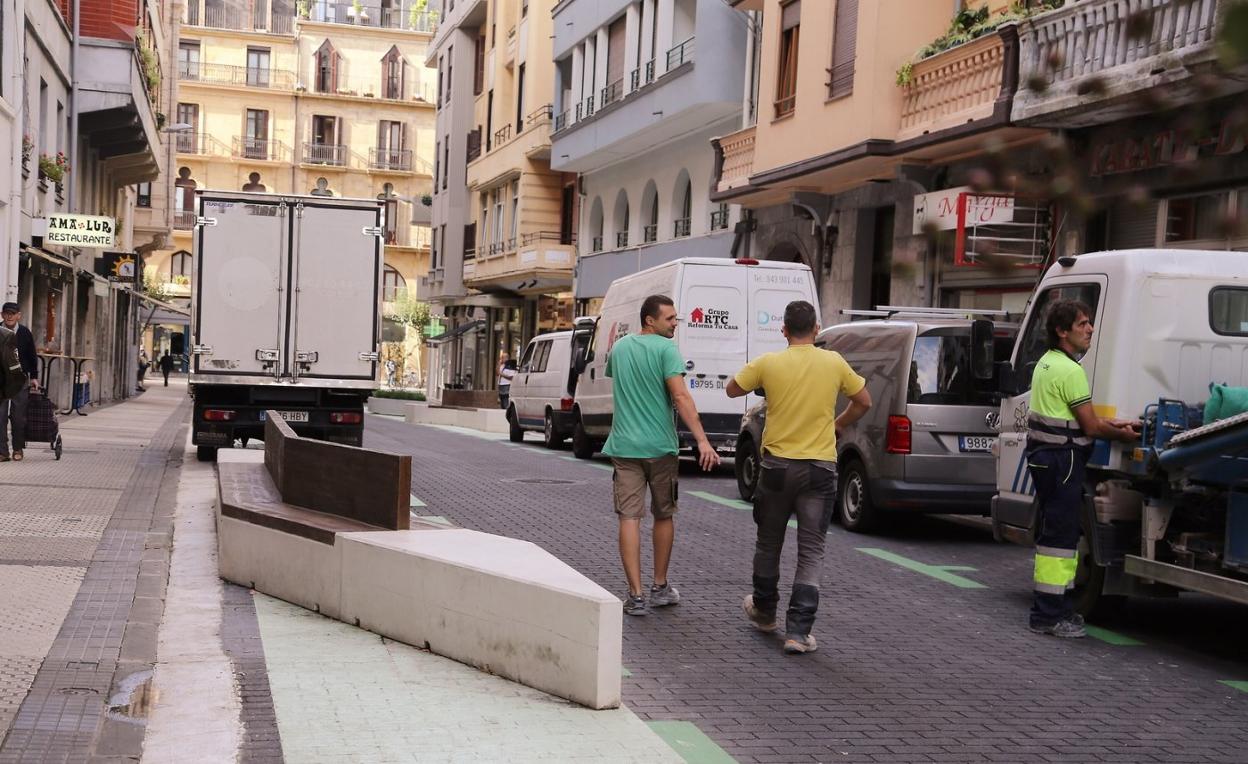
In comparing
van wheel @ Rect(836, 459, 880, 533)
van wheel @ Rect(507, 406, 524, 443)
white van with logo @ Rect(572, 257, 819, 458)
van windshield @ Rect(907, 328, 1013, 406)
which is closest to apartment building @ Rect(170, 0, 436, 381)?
van wheel @ Rect(507, 406, 524, 443)

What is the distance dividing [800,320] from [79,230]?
2018 centimetres

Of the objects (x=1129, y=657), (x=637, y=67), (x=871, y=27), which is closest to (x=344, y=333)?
(x=871, y=27)

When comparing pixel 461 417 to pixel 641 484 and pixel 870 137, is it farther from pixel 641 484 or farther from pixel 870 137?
pixel 641 484

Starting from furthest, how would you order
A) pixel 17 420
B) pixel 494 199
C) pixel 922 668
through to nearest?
pixel 494 199, pixel 17 420, pixel 922 668

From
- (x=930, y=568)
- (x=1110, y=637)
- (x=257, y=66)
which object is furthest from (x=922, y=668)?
(x=257, y=66)

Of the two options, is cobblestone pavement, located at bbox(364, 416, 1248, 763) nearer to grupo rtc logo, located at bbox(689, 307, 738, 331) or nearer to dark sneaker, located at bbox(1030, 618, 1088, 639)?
dark sneaker, located at bbox(1030, 618, 1088, 639)

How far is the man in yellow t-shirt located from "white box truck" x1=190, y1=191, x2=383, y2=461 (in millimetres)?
11720

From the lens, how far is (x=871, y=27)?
878 inches

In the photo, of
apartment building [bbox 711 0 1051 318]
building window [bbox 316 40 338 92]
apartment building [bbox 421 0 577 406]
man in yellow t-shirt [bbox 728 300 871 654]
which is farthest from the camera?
building window [bbox 316 40 338 92]

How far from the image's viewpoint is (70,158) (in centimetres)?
2912

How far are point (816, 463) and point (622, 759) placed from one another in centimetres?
283

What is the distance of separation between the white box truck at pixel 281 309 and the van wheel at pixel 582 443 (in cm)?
477

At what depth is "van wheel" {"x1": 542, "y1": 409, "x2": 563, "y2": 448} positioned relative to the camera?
2592 centimetres

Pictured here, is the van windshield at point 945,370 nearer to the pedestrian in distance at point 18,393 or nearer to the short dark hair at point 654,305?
the short dark hair at point 654,305
